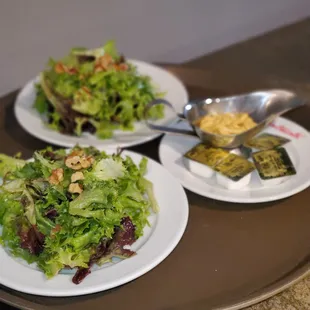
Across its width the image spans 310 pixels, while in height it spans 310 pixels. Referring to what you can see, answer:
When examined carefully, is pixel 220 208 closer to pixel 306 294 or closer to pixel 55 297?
pixel 306 294

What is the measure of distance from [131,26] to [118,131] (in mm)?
880

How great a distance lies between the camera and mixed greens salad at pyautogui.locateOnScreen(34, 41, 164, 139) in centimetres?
123

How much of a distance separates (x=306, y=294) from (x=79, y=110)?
0.64 meters

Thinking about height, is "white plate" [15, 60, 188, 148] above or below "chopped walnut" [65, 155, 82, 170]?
below

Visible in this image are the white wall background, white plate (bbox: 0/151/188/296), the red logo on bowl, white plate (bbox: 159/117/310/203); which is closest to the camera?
white plate (bbox: 0/151/188/296)

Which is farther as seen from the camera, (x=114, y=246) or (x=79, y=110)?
(x=79, y=110)

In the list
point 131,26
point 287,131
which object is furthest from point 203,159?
point 131,26

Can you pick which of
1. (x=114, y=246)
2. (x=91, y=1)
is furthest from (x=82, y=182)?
(x=91, y=1)

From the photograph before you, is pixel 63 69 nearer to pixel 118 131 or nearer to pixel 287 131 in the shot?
pixel 118 131

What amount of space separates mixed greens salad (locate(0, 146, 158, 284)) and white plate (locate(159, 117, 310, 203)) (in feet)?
0.38

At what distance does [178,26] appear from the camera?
213cm

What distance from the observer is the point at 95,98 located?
1235 millimetres

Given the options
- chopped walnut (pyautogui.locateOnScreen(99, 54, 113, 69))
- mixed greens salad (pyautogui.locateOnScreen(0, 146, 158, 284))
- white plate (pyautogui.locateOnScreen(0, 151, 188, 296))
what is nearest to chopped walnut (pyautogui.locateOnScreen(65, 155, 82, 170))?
mixed greens salad (pyautogui.locateOnScreen(0, 146, 158, 284))

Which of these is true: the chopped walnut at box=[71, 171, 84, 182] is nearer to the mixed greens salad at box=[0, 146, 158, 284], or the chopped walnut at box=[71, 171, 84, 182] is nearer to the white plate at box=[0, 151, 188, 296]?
the mixed greens salad at box=[0, 146, 158, 284]
